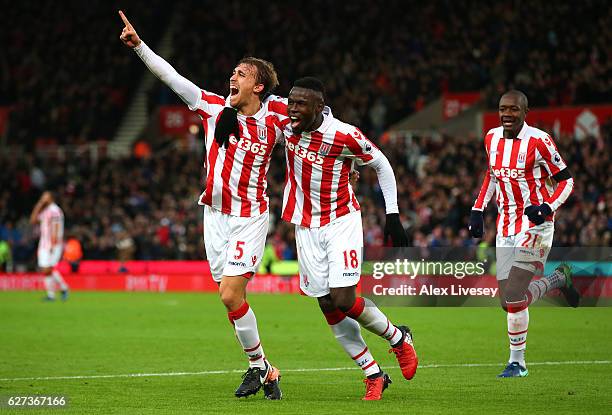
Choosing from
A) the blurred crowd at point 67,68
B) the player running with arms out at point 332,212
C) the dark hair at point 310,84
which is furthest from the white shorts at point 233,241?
the blurred crowd at point 67,68

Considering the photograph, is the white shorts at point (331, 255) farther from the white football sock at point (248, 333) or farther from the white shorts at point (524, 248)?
the white shorts at point (524, 248)

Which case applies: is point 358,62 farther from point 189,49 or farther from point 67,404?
point 67,404

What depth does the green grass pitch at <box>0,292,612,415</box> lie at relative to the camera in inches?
353

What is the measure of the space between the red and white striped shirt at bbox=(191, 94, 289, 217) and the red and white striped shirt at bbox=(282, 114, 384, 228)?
18 centimetres

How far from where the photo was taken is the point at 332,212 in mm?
9422

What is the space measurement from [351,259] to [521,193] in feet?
8.60

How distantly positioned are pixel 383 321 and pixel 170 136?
29.7m

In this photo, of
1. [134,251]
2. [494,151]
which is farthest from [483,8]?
[494,151]

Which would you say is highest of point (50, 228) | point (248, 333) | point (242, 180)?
point (242, 180)

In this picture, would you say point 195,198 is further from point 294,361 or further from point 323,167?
point 323,167

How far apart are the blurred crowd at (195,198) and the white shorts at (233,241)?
581 inches

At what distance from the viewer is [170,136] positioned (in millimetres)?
38656

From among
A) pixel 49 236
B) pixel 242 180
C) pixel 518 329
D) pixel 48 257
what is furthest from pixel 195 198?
pixel 242 180

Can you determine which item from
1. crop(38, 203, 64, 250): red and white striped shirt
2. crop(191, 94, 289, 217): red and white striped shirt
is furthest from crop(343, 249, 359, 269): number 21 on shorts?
crop(38, 203, 64, 250): red and white striped shirt
